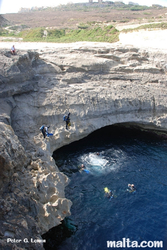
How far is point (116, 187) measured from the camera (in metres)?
14.5

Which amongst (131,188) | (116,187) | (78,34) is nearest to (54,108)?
(116,187)

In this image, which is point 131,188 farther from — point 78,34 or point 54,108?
point 78,34

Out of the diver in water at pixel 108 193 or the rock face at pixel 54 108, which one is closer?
the rock face at pixel 54 108

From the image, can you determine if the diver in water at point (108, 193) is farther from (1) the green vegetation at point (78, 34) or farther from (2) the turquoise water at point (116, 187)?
(1) the green vegetation at point (78, 34)

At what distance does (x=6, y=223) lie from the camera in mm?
7902

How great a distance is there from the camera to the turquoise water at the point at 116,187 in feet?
37.6

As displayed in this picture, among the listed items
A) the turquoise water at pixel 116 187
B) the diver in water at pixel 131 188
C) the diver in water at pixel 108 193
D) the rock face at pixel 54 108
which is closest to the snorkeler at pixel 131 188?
the diver in water at pixel 131 188

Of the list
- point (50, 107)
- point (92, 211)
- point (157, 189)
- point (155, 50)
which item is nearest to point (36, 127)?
point (50, 107)

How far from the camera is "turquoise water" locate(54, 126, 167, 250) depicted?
37.6 feet

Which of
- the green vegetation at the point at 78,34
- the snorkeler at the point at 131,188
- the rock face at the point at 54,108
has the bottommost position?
the snorkeler at the point at 131,188

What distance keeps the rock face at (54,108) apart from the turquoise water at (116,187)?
1494 millimetres

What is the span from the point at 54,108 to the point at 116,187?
7.53 metres

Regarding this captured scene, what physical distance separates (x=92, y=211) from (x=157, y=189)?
4939 millimetres

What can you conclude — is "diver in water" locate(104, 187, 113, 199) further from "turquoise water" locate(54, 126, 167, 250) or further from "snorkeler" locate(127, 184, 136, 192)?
"snorkeler" locate(127, 184, 136, 192)
